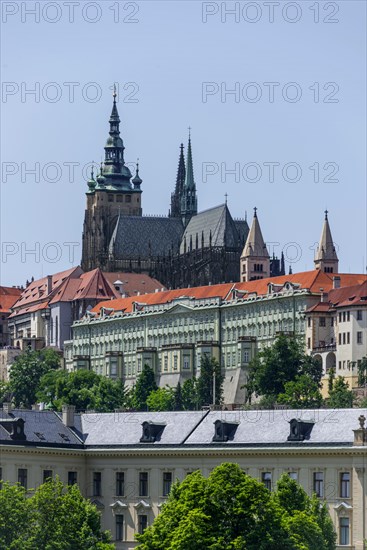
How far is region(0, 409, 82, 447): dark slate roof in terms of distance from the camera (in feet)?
454

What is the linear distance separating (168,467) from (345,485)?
1191 centimetres

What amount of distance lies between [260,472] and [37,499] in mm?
15042

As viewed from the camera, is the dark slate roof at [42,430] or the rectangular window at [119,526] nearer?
the rectangular window at [119,526]

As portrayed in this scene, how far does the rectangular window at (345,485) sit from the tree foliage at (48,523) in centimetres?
1349

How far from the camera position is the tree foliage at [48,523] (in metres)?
120

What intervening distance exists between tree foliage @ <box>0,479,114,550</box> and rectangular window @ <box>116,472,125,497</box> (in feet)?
44.4

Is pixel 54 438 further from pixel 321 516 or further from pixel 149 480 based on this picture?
pixel 321 516

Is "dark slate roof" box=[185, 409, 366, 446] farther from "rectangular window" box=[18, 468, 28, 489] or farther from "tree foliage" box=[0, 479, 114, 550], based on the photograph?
"tree foliage" box=[0, 479, 114, 550]

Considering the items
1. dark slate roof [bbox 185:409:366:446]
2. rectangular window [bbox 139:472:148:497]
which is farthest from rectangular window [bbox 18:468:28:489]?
dark slate roof [bbox 185:409:366:446]

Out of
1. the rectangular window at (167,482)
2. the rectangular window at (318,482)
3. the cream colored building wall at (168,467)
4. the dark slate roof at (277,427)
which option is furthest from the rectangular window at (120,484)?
the rectangular window at (318,482)

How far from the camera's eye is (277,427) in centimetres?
13450

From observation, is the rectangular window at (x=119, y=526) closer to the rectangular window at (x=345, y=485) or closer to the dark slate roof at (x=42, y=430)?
the dark slate roof at (x=42, y=430)

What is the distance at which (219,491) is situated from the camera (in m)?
115

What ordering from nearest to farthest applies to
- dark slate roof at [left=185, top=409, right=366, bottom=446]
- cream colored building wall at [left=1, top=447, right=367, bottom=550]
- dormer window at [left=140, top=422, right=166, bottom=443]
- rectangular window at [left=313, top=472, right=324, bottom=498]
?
cream colored building wall at [left=1, top=447, right=367, bottom=550]
rectangular window at [left=313, top=472, right=324, bottom=498]
dark slate roof at [left=185, top=409, right=366, bottom=446]
dormer window at [left=140, top=422, right=166, bottom=443]
